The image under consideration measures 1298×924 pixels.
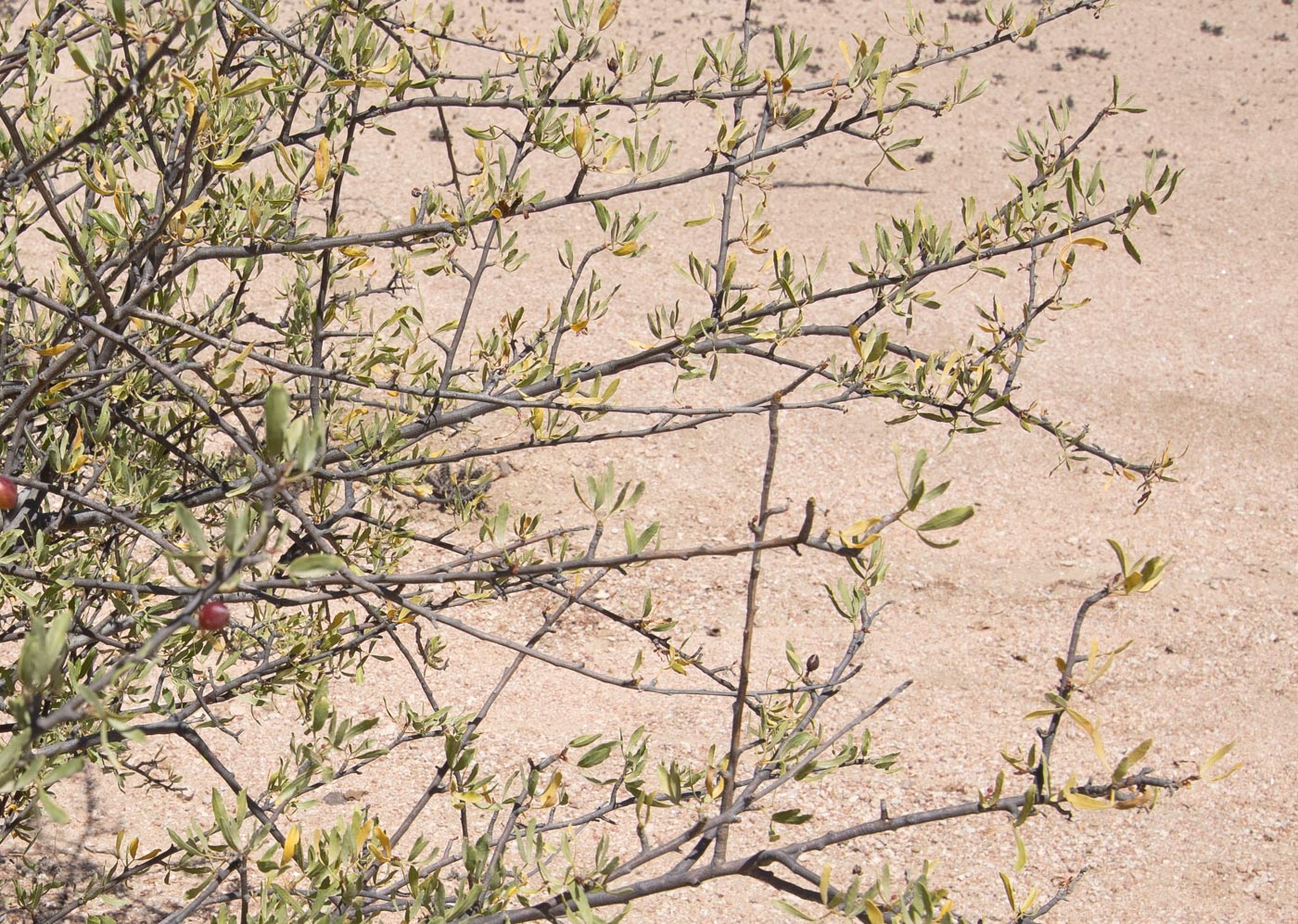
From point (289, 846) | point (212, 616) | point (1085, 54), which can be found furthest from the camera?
point (1085, 54)

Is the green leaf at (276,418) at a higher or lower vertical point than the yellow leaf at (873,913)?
higher

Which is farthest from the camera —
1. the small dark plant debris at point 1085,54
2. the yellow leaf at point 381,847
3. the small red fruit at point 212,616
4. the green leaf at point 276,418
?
the small dark plant debris at point 1085,54

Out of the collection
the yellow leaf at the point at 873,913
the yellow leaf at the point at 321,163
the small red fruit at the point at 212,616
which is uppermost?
the yellow leaf at the point at 321,163

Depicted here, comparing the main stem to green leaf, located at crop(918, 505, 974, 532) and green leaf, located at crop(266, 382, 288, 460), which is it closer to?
green leaf, located at crop(918, 505, 974, 532)

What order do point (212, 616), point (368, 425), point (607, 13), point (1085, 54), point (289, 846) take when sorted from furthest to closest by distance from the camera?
point (1085, 54), point (368, 425), point (607, 13), point (289, 846), point (212, 616)

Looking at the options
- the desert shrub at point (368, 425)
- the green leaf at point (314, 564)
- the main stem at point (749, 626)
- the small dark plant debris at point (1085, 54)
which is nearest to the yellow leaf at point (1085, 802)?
the desert shrub at point (368, 425)

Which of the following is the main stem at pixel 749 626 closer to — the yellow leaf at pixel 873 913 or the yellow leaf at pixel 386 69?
the yellow leaf at pixel 873 913

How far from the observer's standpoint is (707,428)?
19.6 feet

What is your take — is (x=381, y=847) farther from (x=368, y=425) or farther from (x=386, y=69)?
(x=386, y=69)

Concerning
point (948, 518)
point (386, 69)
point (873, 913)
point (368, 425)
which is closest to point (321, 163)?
point (386, 69)

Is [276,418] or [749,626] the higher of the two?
[276,418]

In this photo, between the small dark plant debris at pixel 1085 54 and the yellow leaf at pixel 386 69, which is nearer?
the yellow leaf at pixel 386 69

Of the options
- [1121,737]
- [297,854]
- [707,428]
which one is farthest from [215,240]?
[707,428]

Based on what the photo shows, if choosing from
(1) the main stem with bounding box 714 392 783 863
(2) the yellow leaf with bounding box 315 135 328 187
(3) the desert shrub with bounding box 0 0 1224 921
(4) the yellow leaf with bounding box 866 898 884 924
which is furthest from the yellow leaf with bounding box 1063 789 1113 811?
(2) the yellow leaf with bounding box 315 135 328 187
